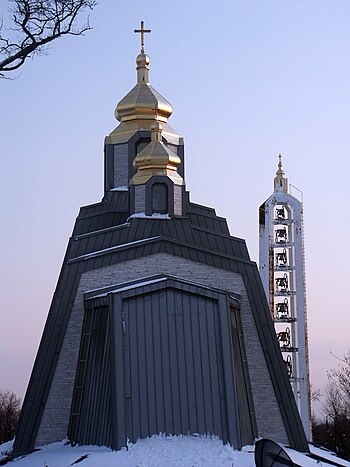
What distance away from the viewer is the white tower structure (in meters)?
29.0

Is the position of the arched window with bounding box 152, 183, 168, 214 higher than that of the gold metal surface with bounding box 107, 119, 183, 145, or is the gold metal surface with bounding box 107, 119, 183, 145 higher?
the gold metal surface with bounding box 107, 119, 183, 145

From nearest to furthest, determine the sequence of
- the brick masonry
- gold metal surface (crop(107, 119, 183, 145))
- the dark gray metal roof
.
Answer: the brick masonry
the dark gray metal roof
gold metal surface (crop(107, 119, 183, 145))

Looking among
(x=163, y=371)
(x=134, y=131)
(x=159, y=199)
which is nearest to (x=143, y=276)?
(x=159, y=199)

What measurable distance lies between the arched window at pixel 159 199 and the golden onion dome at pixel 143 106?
471 cm

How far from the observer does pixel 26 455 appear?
61.9ft

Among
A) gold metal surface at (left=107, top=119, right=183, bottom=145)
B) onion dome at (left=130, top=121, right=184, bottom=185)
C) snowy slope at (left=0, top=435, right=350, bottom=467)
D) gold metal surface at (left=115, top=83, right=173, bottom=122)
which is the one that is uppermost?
gold metal surface at (left=115, top=83, right=173, bottom=122)


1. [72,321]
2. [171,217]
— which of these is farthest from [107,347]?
[171,217]

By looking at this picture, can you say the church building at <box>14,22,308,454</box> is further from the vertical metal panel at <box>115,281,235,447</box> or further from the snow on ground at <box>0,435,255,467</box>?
the snow on ground at <box>0,435,255,467</box>

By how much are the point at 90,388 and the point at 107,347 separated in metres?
1.12

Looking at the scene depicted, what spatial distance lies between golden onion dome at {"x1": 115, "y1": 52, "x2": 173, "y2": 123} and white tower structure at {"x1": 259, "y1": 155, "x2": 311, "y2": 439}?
581 centimetres

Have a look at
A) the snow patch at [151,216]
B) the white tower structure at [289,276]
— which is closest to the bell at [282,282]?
the white tower structure at [289,276]

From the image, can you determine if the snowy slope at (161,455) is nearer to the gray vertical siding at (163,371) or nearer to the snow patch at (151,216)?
the gray vertical siding at (163,371)

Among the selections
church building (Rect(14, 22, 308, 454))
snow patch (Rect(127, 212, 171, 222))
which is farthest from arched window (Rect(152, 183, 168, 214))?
snow patch (Rect(127, 212, 171, 222))

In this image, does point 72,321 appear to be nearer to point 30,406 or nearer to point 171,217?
point 30,406
